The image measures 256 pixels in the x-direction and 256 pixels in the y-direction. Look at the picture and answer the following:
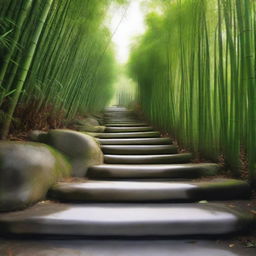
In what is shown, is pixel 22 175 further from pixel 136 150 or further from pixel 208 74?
pixel 208 74

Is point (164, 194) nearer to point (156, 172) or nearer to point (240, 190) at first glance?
point (156, 172)

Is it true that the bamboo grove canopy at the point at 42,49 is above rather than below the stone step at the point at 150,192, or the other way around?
above

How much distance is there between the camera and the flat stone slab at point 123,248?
1231 millimetres

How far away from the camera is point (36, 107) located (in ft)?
7.44

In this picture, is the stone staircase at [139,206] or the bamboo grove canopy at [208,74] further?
the bamboo grove canopy at [208,74]

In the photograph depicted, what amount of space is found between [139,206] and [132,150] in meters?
1.32

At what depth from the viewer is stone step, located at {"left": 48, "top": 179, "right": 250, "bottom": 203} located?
69.1 inches

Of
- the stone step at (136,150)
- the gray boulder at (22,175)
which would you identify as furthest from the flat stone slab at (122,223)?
the stone step at (136,150)

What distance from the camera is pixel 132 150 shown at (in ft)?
9.77

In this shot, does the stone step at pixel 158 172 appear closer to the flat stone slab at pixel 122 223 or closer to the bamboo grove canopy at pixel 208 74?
the bamboo grove canopy at pixel 208 74

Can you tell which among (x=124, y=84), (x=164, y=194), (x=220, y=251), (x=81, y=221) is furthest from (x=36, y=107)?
(x=124, y=84)

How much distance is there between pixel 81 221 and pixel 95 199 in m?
0.35

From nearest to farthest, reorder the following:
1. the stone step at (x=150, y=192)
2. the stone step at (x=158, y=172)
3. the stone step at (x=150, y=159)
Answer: the stone step at (x=150, y=192) < the stone step at (x=158, y=172) < the stone step at (x=150, y=159)

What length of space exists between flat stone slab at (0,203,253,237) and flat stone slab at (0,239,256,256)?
0.15ft
